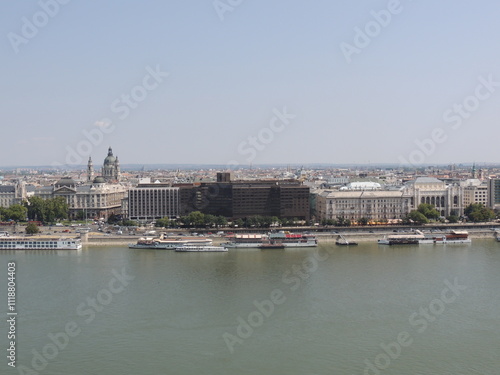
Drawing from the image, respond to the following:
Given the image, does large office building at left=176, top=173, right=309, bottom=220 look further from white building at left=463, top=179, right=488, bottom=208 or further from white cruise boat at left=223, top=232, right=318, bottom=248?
white building at left=463, top=179, right=488, bottom=208

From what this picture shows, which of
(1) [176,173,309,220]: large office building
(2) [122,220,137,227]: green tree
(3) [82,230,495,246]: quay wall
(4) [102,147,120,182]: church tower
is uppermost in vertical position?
(4) [102,147,120,182]: church tower

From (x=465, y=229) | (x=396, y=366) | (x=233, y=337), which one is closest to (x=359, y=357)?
(x=396, y=366)

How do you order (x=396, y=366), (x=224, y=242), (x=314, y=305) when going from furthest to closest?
(x=224, y=242)
(x=314, y=305)
(x=396, y=366)

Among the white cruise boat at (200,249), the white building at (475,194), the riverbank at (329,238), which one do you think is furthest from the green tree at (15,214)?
the white building at (475,194)

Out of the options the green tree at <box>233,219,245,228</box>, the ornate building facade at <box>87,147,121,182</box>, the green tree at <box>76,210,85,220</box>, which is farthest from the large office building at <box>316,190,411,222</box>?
the ornate building facade at <box>87,147,121,182</box>

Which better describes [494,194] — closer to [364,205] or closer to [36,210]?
[364,205]

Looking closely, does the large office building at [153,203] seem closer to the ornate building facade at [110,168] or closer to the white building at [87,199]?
the white building at [87,199]

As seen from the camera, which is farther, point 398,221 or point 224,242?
point 398,221

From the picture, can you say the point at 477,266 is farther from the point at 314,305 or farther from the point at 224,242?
the point at 224,242
